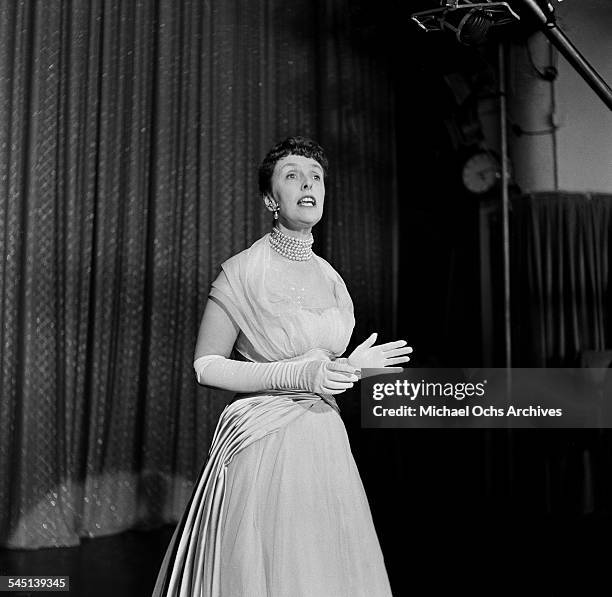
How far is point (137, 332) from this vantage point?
9.23ft

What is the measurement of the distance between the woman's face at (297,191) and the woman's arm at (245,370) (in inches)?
8.8

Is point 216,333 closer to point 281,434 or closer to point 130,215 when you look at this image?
point 281,434

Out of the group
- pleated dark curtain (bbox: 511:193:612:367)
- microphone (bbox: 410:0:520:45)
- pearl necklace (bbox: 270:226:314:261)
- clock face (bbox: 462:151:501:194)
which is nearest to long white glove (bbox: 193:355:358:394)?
pearl necklace (bbox: 270:226:314:261)

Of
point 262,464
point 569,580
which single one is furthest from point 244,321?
point 569,580

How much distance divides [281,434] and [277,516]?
141 millimetres

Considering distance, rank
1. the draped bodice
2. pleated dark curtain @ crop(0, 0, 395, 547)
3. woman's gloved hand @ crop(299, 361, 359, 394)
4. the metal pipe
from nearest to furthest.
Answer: woman's gloved hand @ crop(299, 361, 359, 394), the draped bodice, pleated dark curtain @ crop(0, 0, 395, 547), the metal pipe

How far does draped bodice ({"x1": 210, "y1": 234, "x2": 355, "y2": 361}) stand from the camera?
1.36 m

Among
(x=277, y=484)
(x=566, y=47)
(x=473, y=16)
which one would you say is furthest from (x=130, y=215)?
(x=277, y=484)

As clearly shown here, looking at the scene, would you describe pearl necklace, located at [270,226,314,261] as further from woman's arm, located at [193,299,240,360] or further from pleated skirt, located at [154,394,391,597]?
pleated skirt, located at [154,394,391,597]

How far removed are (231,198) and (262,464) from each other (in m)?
1.91

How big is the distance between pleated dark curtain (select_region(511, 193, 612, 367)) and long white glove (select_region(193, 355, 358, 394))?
1.91 meters

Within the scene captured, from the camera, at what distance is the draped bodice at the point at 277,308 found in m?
1.36

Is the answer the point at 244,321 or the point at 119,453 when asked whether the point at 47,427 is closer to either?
the point at 119,453

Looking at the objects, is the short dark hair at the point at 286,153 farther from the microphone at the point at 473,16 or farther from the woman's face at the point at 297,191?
the microphone at the point at 473,16
